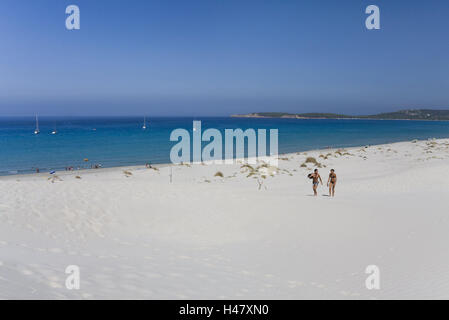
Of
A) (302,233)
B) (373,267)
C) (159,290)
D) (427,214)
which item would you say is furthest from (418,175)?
(159,290)

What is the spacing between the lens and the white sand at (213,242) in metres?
4.95

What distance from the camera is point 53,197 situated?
32.1 feet

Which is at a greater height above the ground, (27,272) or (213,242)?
(27,272)

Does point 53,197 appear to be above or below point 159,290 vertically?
above

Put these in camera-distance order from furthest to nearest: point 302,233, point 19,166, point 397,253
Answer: point 19,166
point 302,233
point 397,253

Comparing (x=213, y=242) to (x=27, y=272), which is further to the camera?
(x=213, y=242)

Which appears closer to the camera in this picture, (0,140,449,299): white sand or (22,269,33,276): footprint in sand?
(22,269,33,276): footprint in sand

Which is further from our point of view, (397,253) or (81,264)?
(397,253)

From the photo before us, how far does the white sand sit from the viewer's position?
495 cm

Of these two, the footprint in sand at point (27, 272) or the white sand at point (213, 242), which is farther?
the white sand at point (213, 242)

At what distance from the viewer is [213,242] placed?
25.9 ft
